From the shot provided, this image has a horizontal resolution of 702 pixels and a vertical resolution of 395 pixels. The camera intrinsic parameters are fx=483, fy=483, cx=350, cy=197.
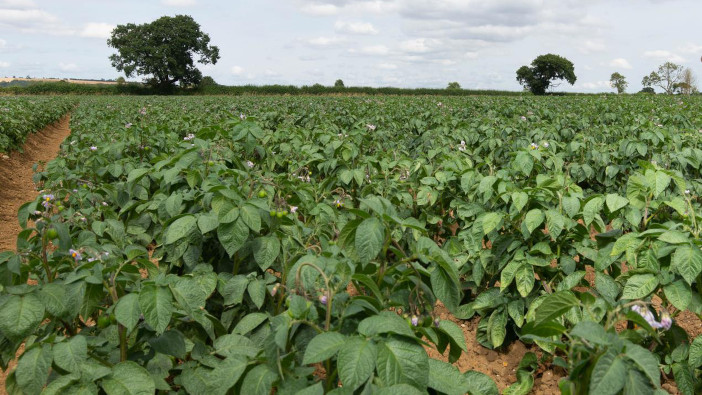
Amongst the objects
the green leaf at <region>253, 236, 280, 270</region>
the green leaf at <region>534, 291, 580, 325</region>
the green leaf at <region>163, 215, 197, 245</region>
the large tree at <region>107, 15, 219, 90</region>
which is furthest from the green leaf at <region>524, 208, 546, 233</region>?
the large tree at <region>107, 15, 219, 90</region>

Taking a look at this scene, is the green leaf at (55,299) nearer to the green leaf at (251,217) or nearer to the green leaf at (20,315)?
the green leaf at (20,315)

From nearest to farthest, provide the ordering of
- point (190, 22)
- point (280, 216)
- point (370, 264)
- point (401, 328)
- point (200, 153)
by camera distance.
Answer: point (401, 328), point (370, 264), point (280, 216), point (200, 153), point (190, 22)

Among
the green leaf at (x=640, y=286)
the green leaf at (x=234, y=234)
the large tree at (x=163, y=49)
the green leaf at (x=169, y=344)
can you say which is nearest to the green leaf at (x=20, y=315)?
the green leaf at (x=169, y=344)

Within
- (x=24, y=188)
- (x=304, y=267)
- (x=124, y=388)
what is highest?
(x=304, y=267)

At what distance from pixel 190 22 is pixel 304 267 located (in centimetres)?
6886

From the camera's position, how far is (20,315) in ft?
5.26

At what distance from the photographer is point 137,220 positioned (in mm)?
3523

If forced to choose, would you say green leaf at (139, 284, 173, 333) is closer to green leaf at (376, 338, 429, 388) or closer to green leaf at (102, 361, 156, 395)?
green leaf at (102, 361, 156, 395)

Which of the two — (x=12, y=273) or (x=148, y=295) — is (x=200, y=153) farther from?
(x=148, y=295)

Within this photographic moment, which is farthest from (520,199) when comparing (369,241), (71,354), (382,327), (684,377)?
(71,354)

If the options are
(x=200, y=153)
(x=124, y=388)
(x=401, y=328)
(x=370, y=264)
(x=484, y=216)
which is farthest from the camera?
(x=200, y=153)

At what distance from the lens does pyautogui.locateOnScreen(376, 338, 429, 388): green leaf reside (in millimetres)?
1278

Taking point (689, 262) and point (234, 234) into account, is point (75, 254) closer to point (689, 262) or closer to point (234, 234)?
point (234, 234)

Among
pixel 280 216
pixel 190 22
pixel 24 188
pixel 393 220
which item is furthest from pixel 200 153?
pixel 190 22
